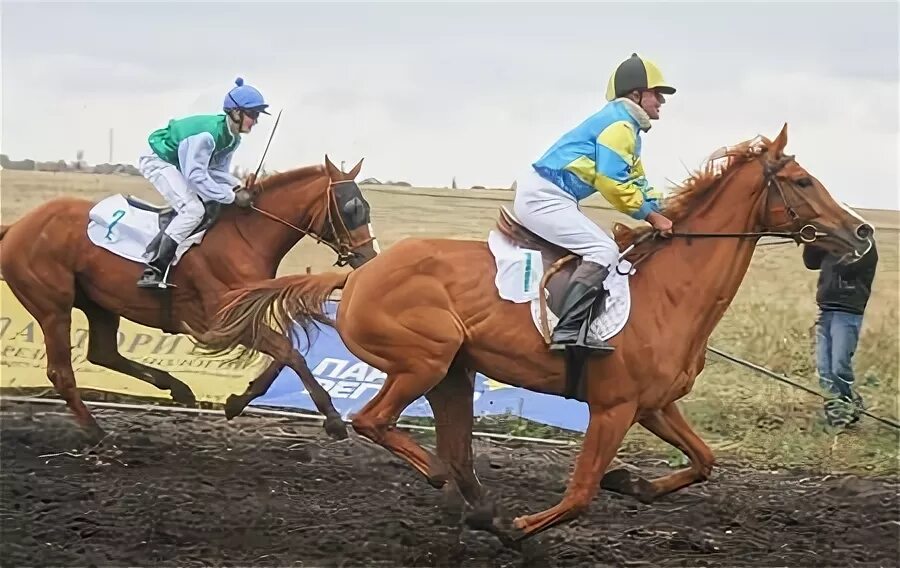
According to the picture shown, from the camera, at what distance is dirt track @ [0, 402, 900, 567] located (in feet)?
15.3

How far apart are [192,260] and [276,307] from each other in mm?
1196

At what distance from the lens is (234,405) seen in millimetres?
6008

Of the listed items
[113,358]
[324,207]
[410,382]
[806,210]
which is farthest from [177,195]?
[806,210]

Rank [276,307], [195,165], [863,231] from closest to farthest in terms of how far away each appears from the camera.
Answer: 1. [863,231]
2. [276,307]
3. [195,165]

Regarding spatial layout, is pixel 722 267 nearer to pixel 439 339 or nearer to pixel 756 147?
pixel 756 147

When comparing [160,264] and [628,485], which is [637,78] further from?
[160,264]

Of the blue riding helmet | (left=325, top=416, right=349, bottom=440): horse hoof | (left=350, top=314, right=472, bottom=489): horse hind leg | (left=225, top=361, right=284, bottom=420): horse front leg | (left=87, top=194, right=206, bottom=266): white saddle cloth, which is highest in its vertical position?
the blue riding helmet

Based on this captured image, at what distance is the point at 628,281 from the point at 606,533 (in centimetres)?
128

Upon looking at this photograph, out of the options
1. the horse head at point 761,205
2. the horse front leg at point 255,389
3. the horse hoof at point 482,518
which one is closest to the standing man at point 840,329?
the horse head at point 761,205

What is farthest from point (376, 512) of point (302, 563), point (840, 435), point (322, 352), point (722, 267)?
point (840, 435)

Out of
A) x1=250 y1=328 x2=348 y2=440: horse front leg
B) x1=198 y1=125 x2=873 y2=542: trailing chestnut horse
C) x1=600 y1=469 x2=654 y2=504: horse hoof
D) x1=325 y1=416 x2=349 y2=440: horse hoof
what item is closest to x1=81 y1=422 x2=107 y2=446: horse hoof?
x1=250 y1=328 x2=348 y2=440: horse front leg

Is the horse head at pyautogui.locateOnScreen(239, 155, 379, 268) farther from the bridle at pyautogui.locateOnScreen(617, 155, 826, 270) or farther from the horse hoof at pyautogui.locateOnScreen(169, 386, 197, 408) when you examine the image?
the bridle at pyautogui.locateOnScreen(617, 155, 826, 270)

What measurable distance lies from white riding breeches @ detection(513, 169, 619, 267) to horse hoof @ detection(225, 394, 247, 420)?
7.46 ft

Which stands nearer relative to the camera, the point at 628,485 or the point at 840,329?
the point at 628,485
